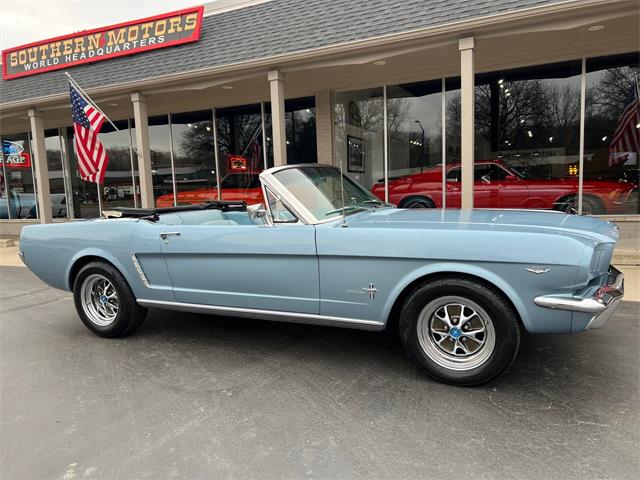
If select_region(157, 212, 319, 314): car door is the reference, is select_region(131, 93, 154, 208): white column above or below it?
above

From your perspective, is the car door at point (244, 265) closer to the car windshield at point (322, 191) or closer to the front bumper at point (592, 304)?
the car windshield at point (322, 191)

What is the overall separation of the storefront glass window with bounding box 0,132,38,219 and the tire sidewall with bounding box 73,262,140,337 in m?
13.3

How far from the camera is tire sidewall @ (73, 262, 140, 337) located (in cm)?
442

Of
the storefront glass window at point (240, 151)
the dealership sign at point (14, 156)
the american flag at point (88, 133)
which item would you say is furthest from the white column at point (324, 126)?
the dealership sign at point (14, 156)

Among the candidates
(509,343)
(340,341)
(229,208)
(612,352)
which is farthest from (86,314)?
(612,352)

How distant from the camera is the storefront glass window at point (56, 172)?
15109mm

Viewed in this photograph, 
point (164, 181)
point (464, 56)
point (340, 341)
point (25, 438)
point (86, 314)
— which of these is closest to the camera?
point (25, 438)

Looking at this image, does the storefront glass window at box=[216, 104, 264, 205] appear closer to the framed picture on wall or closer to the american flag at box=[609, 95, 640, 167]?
the framed picture on wall

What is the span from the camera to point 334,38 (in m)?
7.61

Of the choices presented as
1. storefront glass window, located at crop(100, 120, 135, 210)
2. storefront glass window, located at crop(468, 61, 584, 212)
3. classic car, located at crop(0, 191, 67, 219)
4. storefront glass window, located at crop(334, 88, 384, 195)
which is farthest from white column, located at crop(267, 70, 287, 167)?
classic car, located at crop(0, 191, 67, 219)

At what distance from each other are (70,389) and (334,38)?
6.56 metres

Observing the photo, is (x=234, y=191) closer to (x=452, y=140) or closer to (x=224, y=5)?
(x=224, y=5)

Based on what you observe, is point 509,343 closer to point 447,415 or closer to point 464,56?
point 447,415

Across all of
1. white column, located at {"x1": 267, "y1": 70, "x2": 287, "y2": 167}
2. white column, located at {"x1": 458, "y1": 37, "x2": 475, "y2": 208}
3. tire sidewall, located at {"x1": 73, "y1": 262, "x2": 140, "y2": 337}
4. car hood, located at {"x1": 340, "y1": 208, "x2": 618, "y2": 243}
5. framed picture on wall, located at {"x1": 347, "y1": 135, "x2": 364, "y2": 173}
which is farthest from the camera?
framed picture on wall, located at {"x1": 347, "y1": 135, "x2": 364, "y2": 173}
